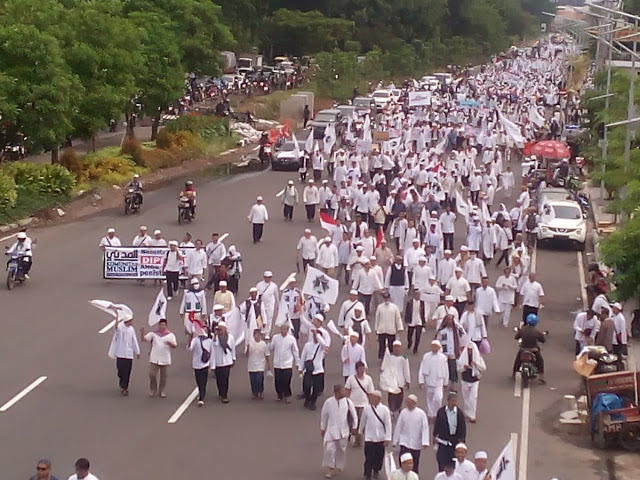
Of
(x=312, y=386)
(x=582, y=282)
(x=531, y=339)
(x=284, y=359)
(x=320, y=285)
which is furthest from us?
(x=582, y=282)

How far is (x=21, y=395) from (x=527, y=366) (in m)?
7.68

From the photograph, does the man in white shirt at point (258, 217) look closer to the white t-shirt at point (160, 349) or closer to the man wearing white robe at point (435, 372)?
the white t-shirt at point (160, 349)

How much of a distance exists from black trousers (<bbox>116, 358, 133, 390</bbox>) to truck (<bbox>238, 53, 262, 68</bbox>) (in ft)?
231

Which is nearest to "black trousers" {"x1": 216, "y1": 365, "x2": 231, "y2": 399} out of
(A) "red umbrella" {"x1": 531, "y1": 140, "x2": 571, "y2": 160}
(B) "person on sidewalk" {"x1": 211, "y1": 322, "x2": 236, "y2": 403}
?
(B) "person on sidewalk" {"x1": 211, "y1": 322, "x2": 236, "y2": 403}

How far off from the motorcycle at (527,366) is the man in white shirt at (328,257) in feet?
20.6

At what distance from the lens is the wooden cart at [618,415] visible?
17281 mm

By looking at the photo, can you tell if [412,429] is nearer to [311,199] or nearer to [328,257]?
[328,257]

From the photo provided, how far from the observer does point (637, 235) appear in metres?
20.2


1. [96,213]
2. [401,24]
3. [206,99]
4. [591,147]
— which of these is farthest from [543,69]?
[96,213]

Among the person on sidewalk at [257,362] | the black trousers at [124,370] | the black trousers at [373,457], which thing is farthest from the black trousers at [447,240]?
the black trousers at [373,457]

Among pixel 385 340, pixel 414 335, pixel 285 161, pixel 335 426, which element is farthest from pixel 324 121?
pixel 335 426

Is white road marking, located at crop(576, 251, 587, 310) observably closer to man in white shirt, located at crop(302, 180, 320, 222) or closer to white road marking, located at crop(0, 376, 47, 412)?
man in white shirt, located at crop(302, 180, 320, 222)

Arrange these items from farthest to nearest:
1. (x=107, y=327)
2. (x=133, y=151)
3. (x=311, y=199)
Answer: (x=133, y=151) < (x=311, y=199) < (x=107, y=327)

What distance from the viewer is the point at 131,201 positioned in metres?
35.7
